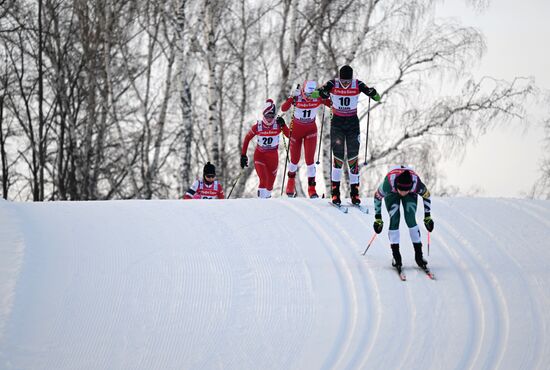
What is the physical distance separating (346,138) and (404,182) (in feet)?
7.81

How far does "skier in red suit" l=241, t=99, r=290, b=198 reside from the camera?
46.5 feet

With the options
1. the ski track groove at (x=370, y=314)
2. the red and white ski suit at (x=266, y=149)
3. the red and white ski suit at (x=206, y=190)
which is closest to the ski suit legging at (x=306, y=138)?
the red and white ski suit at (x=266, y=149)

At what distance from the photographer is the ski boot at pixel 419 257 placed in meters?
10.7

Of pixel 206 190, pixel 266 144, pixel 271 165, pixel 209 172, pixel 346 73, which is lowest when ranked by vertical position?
pixel 206 190

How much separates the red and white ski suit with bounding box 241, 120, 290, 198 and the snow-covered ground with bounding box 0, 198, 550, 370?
205 cm

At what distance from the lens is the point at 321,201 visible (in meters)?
13.4

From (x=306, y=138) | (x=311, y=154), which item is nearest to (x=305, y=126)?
(x=306, y=138)

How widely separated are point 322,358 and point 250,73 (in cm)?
1430

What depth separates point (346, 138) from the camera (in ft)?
41.6

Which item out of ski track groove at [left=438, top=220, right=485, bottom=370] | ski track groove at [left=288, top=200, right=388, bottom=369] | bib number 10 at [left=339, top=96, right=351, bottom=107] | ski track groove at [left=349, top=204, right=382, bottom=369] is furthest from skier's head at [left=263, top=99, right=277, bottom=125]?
ski track groove at [left=349, top=204, right=382, bottom=369]

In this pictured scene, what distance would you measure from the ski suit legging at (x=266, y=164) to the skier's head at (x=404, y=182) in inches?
172

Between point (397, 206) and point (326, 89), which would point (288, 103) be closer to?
point (326, 89)

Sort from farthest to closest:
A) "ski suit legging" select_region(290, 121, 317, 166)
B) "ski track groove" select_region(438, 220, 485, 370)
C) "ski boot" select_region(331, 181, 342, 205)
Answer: "ski suit legging" select_region(290, 121, 317, 166)
"ski boot" select_region(331, 181, 342, 205)
"ski track groove" select_region(438, 220, 485, 370)

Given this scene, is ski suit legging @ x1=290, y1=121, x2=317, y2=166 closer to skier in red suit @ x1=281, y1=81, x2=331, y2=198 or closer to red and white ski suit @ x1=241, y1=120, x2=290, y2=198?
skier in red suit @ x1=281, y1=81, x2=331, y2=198
